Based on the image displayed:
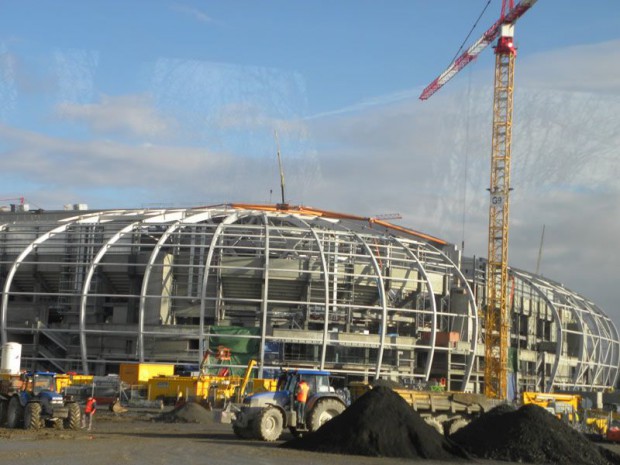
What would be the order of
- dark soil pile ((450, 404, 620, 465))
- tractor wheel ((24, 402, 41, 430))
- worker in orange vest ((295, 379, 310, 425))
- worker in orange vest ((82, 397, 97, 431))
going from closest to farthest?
dark soil pile ((450, 404, 620, 465)) → worker in orange vest ((295, 379, 310, 425)) → tractor wheel ((24, 402, 41, 430)) → worker in orange vest ((82, 397, 97, 431))

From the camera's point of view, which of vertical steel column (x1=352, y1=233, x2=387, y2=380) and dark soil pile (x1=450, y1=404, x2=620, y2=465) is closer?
dark soil pile (x1=450, y1=404, x2=620, y2=465)

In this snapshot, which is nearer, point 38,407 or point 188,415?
point 38,407

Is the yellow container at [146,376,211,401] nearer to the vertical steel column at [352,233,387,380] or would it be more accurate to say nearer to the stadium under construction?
the stadium under construction

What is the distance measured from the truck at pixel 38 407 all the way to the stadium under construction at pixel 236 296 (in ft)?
91.8

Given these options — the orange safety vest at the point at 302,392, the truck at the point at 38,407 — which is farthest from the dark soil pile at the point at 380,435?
the truck at the point at 38,407

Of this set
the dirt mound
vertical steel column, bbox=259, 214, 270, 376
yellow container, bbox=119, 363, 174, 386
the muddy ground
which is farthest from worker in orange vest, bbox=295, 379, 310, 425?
vertical steel column, bbox=259, 214, 270, 376

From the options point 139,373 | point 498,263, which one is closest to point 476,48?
point 498,263

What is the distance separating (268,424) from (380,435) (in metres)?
4.78

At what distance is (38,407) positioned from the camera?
102 feet

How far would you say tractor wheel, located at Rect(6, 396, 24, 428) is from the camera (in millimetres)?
32000

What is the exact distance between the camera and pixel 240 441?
2869cm

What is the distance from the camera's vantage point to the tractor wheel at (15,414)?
32000 millimetres

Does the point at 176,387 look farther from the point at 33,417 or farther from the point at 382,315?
the point at 382,315

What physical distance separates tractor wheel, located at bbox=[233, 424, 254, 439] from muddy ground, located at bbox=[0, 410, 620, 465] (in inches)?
10.6
